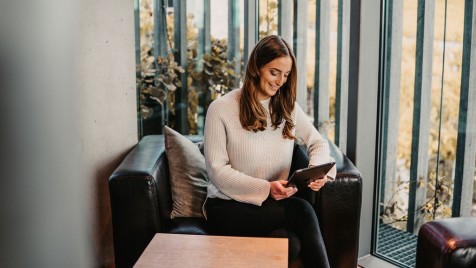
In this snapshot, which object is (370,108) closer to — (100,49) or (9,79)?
(100,49)

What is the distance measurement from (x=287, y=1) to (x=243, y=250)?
6.39ft

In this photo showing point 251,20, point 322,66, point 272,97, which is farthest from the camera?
point 251,20

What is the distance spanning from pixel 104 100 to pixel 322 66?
1.27 meters

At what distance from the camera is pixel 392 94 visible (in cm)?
241

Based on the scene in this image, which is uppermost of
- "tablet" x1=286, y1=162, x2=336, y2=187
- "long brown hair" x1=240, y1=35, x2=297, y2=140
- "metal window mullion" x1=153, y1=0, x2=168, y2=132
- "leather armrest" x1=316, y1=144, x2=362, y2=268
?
"metal window mullion" x1=153, y1=0, x2=168, y2=132

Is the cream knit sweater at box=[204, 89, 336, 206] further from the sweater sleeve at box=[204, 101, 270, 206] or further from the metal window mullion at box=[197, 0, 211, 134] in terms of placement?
the metal window mullion at box=[197, 0, 211, 134]

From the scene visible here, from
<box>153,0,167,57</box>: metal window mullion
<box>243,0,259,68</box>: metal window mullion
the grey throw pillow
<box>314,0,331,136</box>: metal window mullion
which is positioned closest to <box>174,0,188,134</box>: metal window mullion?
<box>153,0,167,57</box>: metal window mullion

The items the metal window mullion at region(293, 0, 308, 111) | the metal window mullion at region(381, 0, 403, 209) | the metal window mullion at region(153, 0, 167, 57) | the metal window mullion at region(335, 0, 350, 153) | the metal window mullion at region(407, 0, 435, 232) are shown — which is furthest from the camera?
the metal window mullion at region(153, 0, 167, 57)

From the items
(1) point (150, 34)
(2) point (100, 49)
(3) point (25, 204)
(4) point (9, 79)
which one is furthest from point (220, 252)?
(1) point (150, 34)

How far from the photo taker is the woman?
1.85 m

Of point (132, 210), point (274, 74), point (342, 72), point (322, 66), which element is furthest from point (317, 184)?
point (322, 66)

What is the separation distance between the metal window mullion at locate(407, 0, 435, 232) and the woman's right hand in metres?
0.81

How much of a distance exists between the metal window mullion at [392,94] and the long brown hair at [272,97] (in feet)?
2.10

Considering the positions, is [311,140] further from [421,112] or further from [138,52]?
[138,52]
